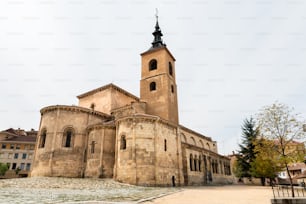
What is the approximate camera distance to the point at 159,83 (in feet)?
92.9

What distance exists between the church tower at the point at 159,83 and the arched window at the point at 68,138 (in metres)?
10.0

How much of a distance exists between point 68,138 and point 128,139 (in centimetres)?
840

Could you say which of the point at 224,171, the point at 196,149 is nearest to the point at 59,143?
the point at 196,149

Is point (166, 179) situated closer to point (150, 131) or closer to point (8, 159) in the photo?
point (150, 131)

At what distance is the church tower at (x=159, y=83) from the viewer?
27250mm

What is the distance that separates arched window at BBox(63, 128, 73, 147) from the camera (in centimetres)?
2455

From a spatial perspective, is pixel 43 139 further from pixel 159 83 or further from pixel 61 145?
pixel 159 83

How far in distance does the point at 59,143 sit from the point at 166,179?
12.8 m

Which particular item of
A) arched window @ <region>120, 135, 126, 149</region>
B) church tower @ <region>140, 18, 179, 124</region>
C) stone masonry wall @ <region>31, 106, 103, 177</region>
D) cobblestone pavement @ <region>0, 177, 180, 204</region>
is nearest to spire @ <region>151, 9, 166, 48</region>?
church tower @ <region>140, 18, 179, 124</region>

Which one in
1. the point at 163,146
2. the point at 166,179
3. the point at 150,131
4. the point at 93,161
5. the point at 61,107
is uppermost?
the point at 61,107

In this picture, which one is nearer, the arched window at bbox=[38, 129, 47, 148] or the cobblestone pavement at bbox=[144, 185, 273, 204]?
the cobblestone pavement at bbox=[144, 185, 273, 204]

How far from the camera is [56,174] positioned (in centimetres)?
2273

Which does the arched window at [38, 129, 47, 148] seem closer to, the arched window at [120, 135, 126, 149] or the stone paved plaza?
the stone paved plaza


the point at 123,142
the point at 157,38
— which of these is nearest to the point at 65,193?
the point at 123,142
